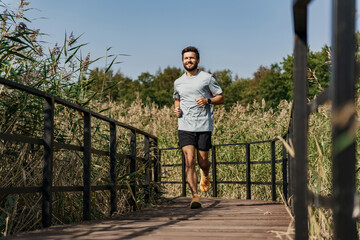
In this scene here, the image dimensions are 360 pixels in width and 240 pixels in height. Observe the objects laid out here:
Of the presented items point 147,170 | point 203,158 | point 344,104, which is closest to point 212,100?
point 203,158

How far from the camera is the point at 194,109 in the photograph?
5.59 metres

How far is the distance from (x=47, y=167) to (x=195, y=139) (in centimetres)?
244

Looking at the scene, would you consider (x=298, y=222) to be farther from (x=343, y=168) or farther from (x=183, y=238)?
(x=183, y=238)

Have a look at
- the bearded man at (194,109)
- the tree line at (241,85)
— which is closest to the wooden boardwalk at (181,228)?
the bearded man at (194,109)

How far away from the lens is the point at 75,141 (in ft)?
15.5

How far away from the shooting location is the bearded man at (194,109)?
18.3 feet

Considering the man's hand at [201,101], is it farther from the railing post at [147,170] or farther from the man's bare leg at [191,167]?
the railing post at [147,170]

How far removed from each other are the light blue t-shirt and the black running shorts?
0.23 feet

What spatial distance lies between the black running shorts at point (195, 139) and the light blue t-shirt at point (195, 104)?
0.07 m

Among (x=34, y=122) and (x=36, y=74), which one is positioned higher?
(x=36, y=74)

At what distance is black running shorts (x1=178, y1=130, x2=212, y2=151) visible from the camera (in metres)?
5.63

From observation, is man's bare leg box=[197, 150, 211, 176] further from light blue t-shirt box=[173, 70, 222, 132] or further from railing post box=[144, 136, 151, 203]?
railing post box=[144, 136, 151, 203]

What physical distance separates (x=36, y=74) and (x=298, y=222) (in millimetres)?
3468

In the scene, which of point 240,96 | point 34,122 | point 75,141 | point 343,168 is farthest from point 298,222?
point 240,96
